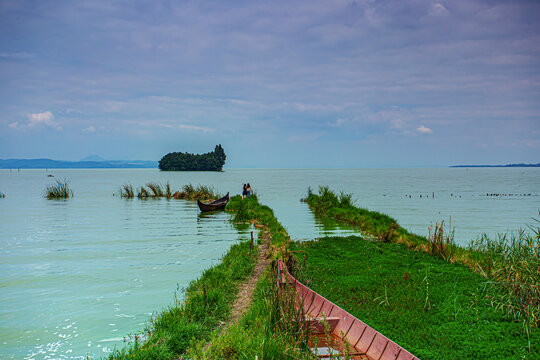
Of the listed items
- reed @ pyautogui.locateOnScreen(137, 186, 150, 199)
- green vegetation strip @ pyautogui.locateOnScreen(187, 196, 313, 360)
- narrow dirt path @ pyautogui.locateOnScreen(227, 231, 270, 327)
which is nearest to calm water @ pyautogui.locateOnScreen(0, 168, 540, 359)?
narrow dirt path @ pyautogui.locateOnScreen(227, 231, 270, 327)

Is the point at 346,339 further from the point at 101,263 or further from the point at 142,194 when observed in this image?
the point at 142,194

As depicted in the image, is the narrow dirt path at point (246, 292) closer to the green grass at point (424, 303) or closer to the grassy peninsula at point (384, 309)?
the grassy peninsula at point (384, 309)

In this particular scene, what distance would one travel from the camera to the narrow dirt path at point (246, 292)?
8491mm

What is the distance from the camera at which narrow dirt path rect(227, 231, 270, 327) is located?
8.49 m

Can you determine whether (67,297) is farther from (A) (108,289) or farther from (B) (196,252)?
(B) (196,252)

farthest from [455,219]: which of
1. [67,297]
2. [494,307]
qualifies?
[67,297]

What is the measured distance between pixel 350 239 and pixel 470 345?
447 inches

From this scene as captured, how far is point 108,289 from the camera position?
479 inches

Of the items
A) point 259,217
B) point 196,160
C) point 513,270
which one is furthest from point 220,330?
point 196,160

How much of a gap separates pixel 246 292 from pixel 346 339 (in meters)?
4.06

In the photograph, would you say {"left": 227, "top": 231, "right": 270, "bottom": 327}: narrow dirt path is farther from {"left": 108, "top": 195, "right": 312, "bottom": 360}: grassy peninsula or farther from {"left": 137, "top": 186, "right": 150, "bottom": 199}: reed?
{"left": 137, "top": 186, "right": 150, "bottom": 199}: reed

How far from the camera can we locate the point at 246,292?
33.6ft

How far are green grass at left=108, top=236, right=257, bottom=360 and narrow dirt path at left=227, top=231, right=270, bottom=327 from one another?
0.17m

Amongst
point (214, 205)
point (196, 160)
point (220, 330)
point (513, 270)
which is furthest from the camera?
point (196, 160)
